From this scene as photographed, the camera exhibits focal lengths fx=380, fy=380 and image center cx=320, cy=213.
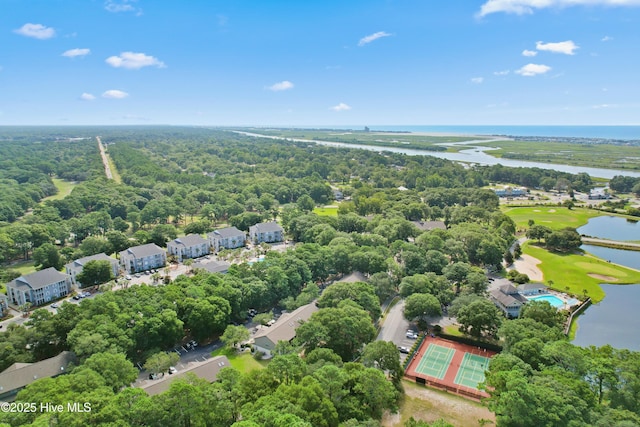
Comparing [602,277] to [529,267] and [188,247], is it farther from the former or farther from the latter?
[188,247]

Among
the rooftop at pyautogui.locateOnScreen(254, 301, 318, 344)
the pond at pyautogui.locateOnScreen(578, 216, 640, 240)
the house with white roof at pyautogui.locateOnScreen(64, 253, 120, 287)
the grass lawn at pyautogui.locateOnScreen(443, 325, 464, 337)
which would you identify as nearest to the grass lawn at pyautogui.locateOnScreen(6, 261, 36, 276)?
the house with white roof at pyautogui.locateOnScreen(64, 253, 120, 287)

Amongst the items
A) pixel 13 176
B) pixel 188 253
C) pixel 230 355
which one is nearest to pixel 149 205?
pixel 188 253

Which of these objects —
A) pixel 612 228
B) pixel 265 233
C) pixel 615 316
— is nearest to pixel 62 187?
pixel 265 233

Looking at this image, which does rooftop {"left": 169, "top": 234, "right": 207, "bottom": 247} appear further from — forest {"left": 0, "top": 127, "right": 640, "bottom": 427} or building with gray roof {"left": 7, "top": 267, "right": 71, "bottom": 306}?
building with gray roof {"left": 7, "top": 267, "right": 71, "bottom": 306}

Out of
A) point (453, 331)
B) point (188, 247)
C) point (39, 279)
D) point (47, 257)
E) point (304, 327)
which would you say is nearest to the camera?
point (304, 327)

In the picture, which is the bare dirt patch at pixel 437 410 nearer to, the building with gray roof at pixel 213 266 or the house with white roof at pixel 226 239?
the building with gray roof at pixel 213 266

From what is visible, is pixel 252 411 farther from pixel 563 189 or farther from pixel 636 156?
pixel 636 156
